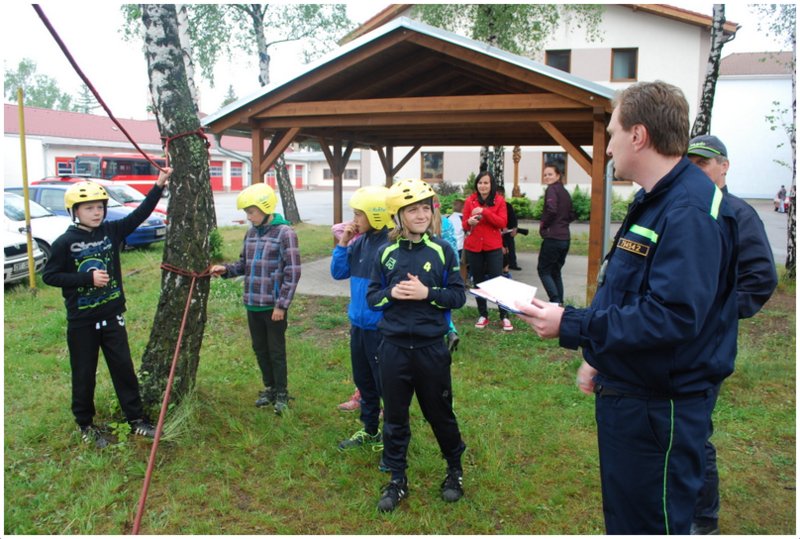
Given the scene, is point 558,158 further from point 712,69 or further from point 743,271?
point 743,271

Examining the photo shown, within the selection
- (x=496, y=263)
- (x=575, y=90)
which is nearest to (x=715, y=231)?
(x=496, y=263)

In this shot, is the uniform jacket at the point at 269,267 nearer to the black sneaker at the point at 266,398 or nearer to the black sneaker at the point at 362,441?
the black sneaker at the point at 266,398

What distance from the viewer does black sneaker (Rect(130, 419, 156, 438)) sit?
13.6ft

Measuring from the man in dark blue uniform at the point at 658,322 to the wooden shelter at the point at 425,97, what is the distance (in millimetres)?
5714

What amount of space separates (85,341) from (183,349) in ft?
2.14

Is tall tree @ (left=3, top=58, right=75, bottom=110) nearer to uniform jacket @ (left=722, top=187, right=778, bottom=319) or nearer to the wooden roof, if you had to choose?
the wooden roof

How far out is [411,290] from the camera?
10.7ft

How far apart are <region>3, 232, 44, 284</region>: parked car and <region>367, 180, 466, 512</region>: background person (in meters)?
8.33

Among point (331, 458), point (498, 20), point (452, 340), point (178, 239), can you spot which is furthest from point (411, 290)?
point (498, 20)

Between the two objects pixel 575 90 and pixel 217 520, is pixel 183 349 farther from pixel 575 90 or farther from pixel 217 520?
pixel 575 90

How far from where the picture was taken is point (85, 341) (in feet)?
13.2

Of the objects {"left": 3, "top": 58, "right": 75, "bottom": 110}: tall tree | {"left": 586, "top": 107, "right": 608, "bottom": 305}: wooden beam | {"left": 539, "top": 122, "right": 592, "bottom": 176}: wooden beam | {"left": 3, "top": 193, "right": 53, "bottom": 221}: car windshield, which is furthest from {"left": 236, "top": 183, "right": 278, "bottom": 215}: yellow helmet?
{"left": 3, "top": 58, "right": 75, "bottom": 110}: tall tree

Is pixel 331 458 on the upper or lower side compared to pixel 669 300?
lower

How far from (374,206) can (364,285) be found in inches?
21.5
